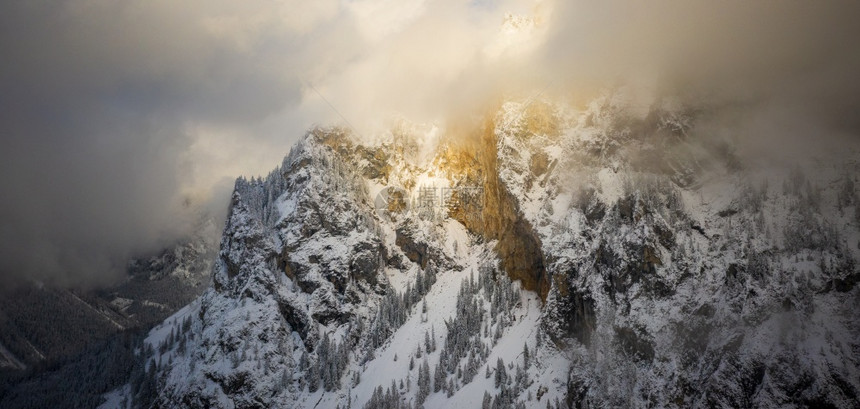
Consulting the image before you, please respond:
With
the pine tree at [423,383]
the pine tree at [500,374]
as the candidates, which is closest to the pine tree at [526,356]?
the pine tree at [500,374]

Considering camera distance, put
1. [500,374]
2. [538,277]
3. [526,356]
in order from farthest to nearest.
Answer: [538,277] → [526,356] → [500,374]

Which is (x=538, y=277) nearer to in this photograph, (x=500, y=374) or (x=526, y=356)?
(x=526, y=356)

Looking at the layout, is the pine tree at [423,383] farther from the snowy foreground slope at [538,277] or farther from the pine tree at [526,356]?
the pine tree at [526,356]

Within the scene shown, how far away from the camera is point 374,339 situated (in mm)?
157125

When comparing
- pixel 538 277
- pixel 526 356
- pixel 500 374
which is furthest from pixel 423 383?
pixel 538 277

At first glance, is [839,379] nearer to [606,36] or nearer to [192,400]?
[606,36]

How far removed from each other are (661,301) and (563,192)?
146 ft

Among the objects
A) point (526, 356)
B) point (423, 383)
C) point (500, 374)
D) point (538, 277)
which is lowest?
point (500, 374)

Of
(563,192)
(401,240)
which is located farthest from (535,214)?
(401,240)

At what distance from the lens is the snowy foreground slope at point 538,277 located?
93.4 meters

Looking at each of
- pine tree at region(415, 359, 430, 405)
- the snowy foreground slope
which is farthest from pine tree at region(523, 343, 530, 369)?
pine tree at region(415, 359, 430, 405)

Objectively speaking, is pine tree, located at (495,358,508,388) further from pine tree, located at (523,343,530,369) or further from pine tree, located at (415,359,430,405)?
pine tree, located at (415,359,430,405)

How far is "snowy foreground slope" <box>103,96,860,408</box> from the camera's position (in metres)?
93.4

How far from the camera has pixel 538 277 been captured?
14500 cm
